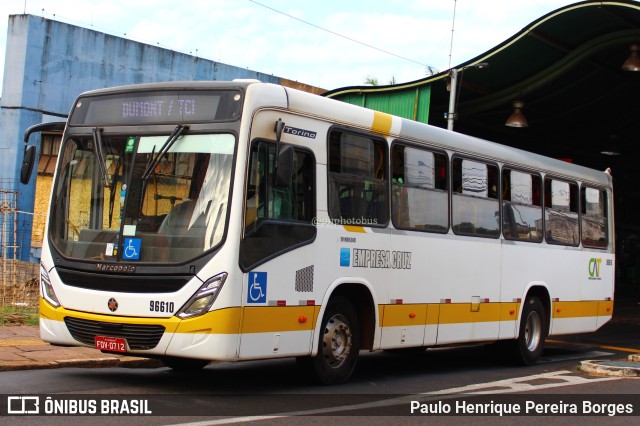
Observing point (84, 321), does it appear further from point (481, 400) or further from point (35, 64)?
point (35, 64)

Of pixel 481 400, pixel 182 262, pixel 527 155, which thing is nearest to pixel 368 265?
pixel 481 400

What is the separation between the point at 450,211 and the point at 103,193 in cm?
505

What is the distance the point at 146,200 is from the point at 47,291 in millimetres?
1561

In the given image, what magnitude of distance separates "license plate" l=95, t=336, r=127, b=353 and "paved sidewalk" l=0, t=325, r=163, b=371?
192 centimetres

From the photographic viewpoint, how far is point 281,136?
9.40 meters

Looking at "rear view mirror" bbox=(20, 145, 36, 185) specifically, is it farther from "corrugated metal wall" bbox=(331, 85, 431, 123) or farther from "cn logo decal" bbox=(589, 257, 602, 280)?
"corrugated metal wall" bbox=(331, 85, 431, 123)

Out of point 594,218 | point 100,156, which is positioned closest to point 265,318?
point 100,156

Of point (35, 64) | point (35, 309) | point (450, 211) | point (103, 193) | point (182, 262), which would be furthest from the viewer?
point (35, 64)

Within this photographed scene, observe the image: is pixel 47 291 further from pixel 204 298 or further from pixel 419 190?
pixel 419 190

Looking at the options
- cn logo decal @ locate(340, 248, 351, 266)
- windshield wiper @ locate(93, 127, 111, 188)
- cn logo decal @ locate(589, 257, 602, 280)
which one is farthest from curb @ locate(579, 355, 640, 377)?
windshield wiper @ locate(93, 127, 111, 188)

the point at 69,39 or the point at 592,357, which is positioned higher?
the point at 69,39

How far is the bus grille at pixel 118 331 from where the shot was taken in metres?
8.68

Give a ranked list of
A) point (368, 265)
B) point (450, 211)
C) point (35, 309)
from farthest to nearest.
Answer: point (35, 309)
point (450, 211)
point (368, 265)

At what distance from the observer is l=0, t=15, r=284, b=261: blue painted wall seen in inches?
1551
